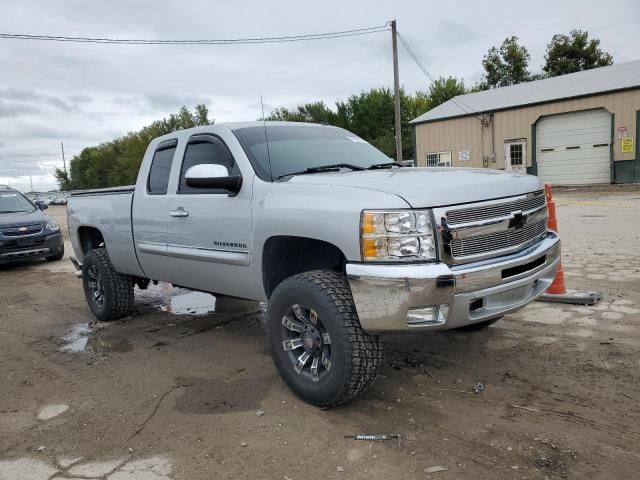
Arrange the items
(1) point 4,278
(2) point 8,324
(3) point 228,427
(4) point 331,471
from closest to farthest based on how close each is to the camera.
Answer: (4) point 331,471 < (3) point 228,427 < (2) point 8,324 < (1) point 4,278

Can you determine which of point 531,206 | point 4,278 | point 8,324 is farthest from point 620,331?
point 4,278

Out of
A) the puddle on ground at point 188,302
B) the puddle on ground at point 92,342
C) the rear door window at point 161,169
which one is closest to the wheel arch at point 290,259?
the rear door window at point 161,169

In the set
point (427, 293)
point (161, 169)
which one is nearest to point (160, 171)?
point (161, 169)

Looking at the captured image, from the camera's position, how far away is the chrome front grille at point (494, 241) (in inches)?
124

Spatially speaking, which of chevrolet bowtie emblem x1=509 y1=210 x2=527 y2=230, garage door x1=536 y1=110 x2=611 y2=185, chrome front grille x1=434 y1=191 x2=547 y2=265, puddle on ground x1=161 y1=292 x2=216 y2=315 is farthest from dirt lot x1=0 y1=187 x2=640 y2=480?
garage door x1=536 y1=110 x2=611 y2=185

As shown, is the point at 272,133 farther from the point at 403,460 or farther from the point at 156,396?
the point at 403,460

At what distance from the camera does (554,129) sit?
23.6m

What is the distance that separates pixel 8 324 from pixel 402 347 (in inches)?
182

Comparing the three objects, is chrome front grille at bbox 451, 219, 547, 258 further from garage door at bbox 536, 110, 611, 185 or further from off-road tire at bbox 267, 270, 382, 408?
garage door at bbox 536, 110, 611, 185

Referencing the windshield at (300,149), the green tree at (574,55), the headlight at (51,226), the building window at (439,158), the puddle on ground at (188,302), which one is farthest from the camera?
the green tree at (574,55)

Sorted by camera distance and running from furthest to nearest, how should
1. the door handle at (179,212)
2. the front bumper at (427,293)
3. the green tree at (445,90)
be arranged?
the green tree at (445,90), the door handle at (179,212), the front bumper at (427,293)

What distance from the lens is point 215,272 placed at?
433 cm

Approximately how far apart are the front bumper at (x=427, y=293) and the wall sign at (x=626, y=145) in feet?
70.7

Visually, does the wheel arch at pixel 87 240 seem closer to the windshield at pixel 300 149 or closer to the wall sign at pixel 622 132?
the windshield at pixel 300 149
